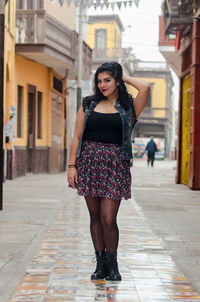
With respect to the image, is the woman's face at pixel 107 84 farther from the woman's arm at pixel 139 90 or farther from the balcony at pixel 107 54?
the balcony at pixel 107 54

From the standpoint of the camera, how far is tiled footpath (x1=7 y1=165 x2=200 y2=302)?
5.26 metres

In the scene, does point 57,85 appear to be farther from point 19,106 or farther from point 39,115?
point 19,106

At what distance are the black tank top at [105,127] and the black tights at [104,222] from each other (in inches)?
19.4

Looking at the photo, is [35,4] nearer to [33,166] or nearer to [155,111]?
[33,166]

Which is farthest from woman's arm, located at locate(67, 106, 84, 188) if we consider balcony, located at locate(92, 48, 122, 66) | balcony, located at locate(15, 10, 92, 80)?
balcony, located at locate(92, 48, 122, 66)

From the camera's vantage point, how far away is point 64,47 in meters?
25.2

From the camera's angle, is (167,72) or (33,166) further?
(167,72)

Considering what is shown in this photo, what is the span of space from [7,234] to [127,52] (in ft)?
183

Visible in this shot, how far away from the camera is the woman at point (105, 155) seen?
5637 millimetres

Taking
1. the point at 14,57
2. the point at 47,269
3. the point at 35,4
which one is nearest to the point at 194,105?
the point at 14,57

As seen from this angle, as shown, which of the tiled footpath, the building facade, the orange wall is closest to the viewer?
the tiled footpath

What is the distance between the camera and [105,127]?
5.66 m

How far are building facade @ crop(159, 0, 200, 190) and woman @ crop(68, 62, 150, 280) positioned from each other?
11519 millimetres

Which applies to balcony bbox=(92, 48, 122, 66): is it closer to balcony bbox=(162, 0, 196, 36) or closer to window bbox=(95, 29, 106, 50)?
window bbox=(95, 29, 106, 50)
